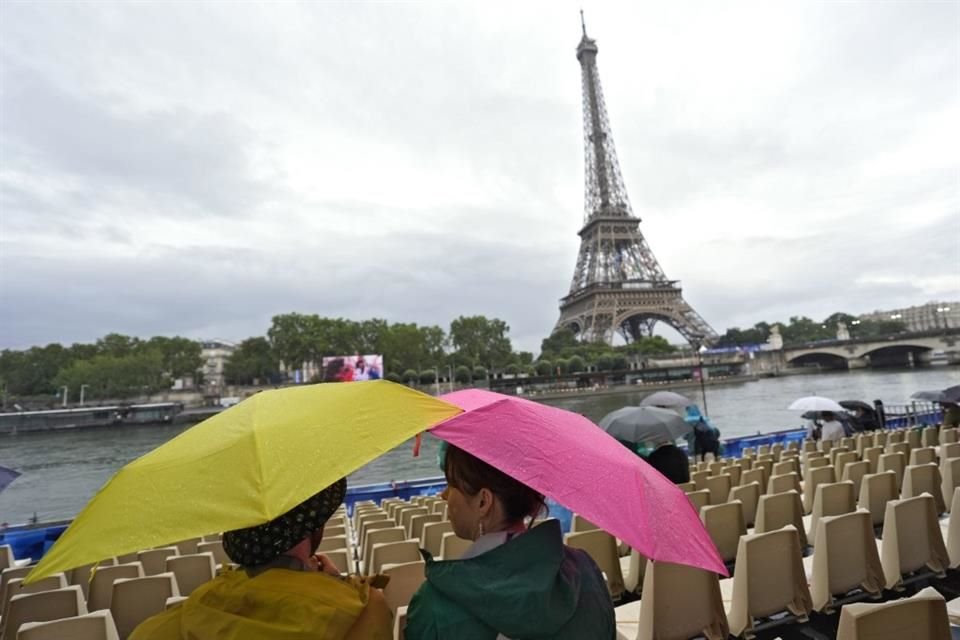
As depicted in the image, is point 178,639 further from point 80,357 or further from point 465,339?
point 80,357

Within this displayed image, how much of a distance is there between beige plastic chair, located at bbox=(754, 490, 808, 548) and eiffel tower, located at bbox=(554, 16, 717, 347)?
54.5 metres

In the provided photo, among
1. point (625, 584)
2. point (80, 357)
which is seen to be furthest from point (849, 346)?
point (80, 357)

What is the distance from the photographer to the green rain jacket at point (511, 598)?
1.04m

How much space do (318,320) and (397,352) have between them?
33.3 feet

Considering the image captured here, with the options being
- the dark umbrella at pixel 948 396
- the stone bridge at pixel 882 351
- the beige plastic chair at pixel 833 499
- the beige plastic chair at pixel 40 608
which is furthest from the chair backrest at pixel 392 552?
the stone bridge at pixel 882 351

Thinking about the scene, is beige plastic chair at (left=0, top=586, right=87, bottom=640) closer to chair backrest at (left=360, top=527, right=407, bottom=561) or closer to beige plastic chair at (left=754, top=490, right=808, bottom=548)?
chair backrest at (left=360, top=527, right=407, bottom=561)

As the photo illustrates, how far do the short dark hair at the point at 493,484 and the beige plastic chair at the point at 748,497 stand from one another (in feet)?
13.5

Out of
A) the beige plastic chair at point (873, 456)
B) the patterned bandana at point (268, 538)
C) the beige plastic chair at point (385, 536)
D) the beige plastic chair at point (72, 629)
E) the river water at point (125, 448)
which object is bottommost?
the river water at point (125, 448)

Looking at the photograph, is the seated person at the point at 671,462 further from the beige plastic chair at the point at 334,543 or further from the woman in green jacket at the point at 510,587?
the woman in green jacket at the point at 510,587

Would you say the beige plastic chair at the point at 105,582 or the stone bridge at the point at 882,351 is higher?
the stone bridge at the point at 882,351

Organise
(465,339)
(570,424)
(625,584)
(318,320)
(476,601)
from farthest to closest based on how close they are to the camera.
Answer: (465,339), (318,320), (625,584), (570,424), (476,601)

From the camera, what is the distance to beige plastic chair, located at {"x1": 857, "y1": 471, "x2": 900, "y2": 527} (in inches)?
176

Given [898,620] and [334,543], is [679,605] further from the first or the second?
[334,543]

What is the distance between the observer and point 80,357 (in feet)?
219
